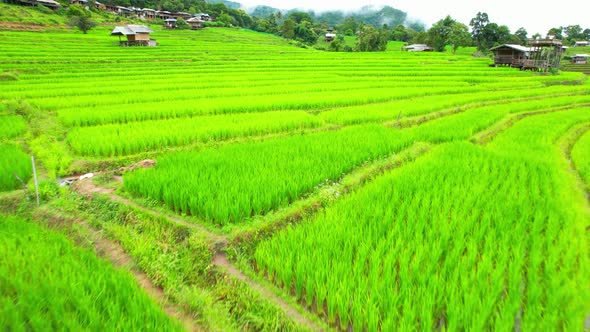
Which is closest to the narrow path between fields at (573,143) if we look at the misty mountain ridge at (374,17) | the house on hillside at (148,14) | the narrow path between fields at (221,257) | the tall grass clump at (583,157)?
the tall grass clump at (583,157)

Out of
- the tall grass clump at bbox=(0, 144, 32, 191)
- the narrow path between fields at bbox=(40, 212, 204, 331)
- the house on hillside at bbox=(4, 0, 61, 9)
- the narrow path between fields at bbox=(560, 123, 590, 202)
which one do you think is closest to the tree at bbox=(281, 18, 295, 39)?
the house on hillside at bbox=(4, 0, 61, 9)

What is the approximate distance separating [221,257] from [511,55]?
110 ft

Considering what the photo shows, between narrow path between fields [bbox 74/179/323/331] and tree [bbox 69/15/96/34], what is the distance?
3591cm

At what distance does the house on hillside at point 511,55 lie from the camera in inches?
1051

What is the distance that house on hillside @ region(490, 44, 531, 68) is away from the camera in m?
26.7

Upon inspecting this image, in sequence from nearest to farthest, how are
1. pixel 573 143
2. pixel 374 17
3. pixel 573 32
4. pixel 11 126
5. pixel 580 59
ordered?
pixel 11 126, pixel 573 143, pixel 580 59, pixel 573 32, pixel 374 17

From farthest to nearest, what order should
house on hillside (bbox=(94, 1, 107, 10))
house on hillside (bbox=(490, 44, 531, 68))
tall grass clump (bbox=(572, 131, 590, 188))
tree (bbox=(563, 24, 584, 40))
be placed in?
tree (bbox=(563, 24, 584, 40)) < house on hillside (bbox=(94, 1, 107, 10)) < house on hillside (bbox=(490, 44, 531, 68)) < tall grass clump (bbox=(572, 131, 590, 188))

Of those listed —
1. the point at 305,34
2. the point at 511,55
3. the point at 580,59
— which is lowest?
the point at 511,55

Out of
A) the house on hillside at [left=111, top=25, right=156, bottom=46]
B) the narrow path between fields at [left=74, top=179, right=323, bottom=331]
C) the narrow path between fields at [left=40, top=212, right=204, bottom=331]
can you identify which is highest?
the house on hillside at [left=111, top=25, right=156, bottom=46]

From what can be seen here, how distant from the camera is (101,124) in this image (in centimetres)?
735

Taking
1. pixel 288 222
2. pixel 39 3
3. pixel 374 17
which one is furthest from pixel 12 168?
pixel 374 17

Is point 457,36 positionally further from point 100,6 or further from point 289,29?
point 100,6

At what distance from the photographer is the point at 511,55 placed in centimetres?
2744

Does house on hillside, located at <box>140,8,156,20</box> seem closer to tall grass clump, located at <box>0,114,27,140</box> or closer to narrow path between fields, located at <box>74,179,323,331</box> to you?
tall grass clump, located at <box>0,114,27,140</box>
